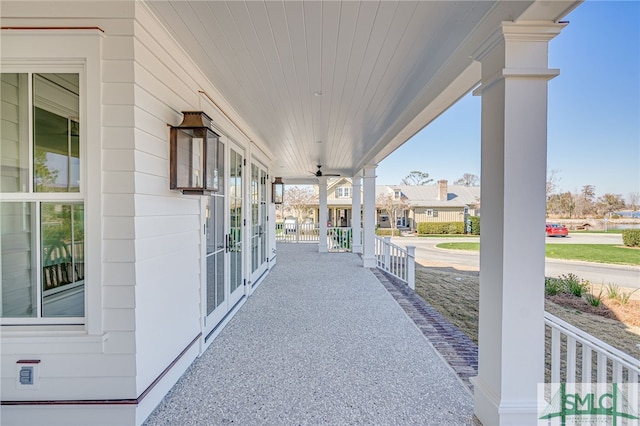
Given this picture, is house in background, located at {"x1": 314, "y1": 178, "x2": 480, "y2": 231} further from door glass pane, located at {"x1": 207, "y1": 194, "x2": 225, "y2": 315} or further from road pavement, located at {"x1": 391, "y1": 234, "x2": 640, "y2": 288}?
door glass pane, located at {"x1": 207, "y1": 194, "x2": 225, "y2": 315}

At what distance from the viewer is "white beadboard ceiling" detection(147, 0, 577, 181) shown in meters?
1.74

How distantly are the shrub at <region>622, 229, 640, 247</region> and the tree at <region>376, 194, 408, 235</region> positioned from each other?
13528mm

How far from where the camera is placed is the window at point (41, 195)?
5.98 feet

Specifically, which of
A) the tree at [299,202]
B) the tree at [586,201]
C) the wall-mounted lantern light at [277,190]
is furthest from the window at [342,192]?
the wall-mounted lantern light at [277,190]

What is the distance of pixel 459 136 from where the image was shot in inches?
982

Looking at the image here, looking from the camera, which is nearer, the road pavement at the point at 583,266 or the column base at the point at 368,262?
the column base at the point at 368,262

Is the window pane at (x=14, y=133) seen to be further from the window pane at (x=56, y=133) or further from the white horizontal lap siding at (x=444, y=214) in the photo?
the white horizontal lap siding at (x=444, y=214)

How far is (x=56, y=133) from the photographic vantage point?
6.12 ft

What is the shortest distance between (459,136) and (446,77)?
2583cm

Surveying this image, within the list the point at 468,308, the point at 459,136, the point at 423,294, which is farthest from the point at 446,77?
the point at 459,136

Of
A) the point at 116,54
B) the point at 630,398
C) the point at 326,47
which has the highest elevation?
the point at 326,47

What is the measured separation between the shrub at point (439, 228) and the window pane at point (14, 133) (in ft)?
73.3

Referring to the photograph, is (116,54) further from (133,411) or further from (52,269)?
(133,411)

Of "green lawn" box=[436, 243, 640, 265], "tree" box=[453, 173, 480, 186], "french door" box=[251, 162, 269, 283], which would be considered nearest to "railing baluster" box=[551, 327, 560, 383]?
"french door" box=[251, 162, 269, 283]
